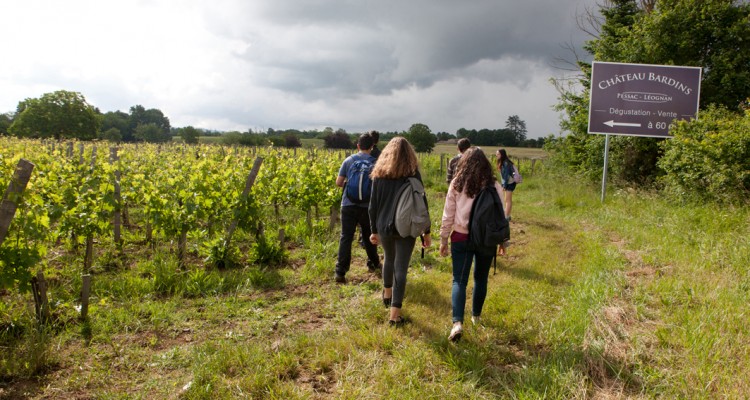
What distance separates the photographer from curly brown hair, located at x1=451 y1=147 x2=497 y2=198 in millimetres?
3340

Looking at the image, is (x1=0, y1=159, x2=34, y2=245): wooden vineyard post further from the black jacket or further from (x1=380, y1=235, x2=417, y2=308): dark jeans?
(x1=380, y1=235, x2=417, y2=308): dark jeans

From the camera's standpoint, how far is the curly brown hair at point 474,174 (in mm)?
3340

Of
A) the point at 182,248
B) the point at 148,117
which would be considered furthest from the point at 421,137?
the point at 148,117

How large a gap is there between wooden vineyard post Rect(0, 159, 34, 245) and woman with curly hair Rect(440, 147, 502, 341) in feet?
11.3

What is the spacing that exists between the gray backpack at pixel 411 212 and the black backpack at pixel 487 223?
1.36ft

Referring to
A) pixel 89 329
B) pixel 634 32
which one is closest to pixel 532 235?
pixel 89 329

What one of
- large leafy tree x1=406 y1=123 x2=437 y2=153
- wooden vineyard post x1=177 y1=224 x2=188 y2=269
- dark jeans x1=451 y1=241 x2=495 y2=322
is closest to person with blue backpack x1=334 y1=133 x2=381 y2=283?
dark jeans x1=451 y1=241 x2=495 y2=322

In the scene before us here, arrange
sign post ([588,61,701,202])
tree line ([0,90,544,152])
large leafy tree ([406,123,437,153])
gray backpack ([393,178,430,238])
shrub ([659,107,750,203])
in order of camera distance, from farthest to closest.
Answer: tree line ([0,90,544,152]) < large leafy tree ([406,123,437,153]) < sign post ([588,61,701,202]) < shrub ([659,107,750,203]) < gray backpack ([393,178,430,238])

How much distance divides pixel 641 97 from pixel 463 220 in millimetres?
9292

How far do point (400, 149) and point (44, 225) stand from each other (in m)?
3.32

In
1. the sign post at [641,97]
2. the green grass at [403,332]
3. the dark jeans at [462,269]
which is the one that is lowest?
the green grass at [403,332]

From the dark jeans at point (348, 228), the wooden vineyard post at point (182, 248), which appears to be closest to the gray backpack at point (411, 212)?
the dark jeans at point (348, 228)

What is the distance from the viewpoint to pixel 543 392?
8.51ft

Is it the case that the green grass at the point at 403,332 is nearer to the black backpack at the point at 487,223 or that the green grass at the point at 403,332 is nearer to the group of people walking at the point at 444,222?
the group of people walking at the point at 444,222
